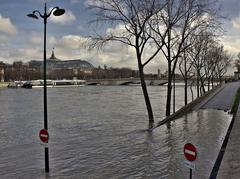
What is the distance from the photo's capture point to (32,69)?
17200 cm

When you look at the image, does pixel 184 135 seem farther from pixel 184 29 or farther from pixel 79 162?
pixel 184 29

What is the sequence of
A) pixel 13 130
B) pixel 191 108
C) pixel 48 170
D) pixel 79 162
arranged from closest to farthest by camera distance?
pixel 48 170
pixel 79 162
pixel 13 130
pixel 191 108

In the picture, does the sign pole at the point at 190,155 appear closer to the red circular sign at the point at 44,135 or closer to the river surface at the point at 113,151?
the river surface at the point at 113,151

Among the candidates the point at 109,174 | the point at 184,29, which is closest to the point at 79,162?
the point at 109,174

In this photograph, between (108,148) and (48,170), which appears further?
(108,148)

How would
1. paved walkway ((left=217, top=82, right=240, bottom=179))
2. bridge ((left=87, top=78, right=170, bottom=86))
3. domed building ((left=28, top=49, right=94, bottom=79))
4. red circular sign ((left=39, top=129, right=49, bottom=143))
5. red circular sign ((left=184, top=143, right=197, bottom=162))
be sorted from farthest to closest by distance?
domed building ((left=28, top=49, right=94, bottom=79)), bridge ((left=87, top=78, right=170, bottom=86)), red circular sign ((left=39, top=129, right=49, bottom=143)), paved walkway ((left=217, top=82, right=240, bottom=179)), red circular sign ((left=184, top=143, right=197, bottom=162))

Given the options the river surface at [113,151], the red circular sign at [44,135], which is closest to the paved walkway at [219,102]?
the river surface at [113,151]

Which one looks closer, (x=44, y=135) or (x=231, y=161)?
(x=231, y=161)

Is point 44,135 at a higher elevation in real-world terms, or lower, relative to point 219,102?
higher

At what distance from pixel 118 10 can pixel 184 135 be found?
868 centimetres

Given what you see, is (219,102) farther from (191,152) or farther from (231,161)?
(191,152)

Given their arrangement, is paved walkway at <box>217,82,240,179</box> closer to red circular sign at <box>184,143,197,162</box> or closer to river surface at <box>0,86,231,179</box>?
river surface at <box>0,86,231,179</box>

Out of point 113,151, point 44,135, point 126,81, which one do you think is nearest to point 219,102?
point 113,151

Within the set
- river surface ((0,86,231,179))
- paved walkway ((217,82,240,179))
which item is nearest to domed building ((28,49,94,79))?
river surface ((0,86,231,179))
